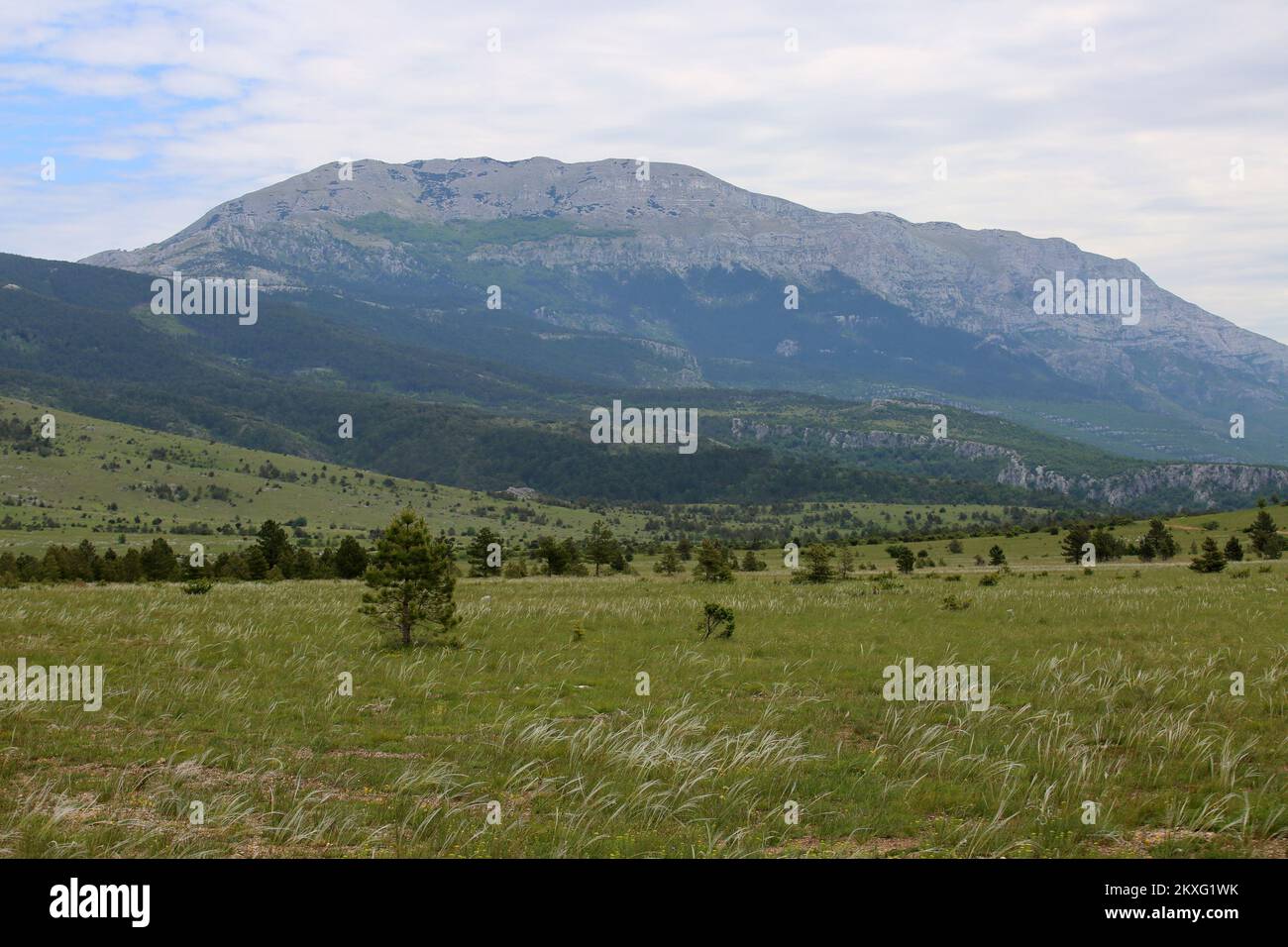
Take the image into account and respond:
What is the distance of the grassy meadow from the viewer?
412 inches

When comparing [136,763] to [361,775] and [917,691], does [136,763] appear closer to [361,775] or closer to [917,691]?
[361,775]

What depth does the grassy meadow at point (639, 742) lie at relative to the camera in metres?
10.5

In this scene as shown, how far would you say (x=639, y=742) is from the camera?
13.9 m

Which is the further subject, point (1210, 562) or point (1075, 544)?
point (1075, 544)

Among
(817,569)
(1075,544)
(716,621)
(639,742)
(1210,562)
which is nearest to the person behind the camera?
(639,742)

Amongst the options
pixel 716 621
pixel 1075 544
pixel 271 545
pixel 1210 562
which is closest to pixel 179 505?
pixel 271 545

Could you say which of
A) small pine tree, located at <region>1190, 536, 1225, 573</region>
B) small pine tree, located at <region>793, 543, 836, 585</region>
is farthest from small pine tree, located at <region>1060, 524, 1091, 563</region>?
small pine tree, located at <region>793, 543, 836, 585</region>

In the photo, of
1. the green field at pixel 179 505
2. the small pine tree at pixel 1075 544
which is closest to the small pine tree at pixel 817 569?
the small pine tree at pixel 1075 544

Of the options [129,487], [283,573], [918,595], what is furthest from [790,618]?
[129,487]

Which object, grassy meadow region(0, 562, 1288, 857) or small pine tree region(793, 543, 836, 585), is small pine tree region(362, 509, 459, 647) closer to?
grassy meadow region(0, 562, 1288, 857)

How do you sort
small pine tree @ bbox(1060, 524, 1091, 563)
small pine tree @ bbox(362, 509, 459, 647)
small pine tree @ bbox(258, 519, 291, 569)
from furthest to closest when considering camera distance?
small pine tree @ bbox(1060, 524, 1091, 563)
small pine tree @ bbox(258, 519, 291, 569)
small pine tree @ bbox(362, 509, 459, 647)

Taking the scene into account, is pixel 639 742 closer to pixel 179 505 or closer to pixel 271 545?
pixel 271 545

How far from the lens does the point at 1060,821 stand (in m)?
11.0

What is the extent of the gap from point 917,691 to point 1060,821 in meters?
6.93
